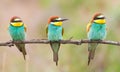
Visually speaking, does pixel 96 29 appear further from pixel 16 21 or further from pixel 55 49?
pixel 16 21

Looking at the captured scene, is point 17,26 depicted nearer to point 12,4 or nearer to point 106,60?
point 106,60

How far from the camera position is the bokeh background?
5125mm

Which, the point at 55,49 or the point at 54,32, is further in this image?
the point at 54,32

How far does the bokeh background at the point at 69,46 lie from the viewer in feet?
16.8

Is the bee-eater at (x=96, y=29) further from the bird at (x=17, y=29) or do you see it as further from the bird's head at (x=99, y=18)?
the bird at (x=17, y=29)

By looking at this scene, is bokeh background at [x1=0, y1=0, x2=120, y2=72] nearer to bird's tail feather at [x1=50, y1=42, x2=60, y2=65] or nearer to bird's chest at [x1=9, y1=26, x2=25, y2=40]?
bird's chest at [x1=9, y1=26, x2=25, y2=40]

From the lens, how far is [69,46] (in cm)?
544

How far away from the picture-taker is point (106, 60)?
5.42m

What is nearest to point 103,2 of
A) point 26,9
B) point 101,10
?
point 101,10

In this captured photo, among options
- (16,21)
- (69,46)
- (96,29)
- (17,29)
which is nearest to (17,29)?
(17,29)

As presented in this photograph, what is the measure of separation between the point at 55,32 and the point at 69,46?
45.6 inches

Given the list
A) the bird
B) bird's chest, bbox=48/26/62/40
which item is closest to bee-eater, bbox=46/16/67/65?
bird's chest, bbox=48/26/62/40

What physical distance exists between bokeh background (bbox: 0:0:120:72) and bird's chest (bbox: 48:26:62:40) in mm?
249

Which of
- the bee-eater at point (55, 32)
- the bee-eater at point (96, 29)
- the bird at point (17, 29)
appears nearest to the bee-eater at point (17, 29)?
the bird at point (17, 29)
